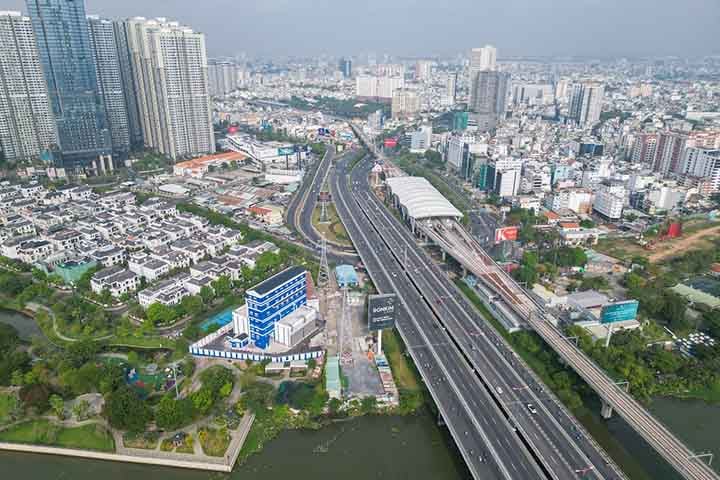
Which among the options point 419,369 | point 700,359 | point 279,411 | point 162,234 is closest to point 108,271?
point 162,234

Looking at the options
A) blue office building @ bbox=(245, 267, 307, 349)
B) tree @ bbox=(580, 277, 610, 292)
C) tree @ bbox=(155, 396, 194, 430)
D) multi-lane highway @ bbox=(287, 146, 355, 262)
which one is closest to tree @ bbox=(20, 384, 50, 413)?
tree @ bbox=(155, 396, 194, 430)

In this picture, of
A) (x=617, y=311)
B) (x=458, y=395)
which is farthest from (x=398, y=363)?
(x=617, y=311)

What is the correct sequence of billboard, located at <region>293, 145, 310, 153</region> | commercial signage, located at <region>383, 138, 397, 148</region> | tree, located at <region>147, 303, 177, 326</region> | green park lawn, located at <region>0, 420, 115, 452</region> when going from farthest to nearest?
commercial signage, located at <region>383, 138, 397, 148</region>
billboard, located at <region>293, 145, 310, 153</region>
tree, located at <region>147, 303, 177, 326</region>
green park lawn, located at <region>0, 420, 115, 452</region>

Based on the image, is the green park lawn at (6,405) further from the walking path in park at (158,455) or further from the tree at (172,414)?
the tree at (172,414)

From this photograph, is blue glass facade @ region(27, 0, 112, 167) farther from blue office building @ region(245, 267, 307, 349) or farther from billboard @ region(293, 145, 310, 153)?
blue office building @ region(245, 267, 307, 349)

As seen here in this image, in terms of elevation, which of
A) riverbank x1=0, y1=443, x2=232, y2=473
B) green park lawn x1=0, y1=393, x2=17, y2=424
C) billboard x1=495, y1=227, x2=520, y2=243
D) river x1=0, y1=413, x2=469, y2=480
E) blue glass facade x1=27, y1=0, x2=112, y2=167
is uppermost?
blue glass facade x1=27, y1=0, x2=112, y2=167

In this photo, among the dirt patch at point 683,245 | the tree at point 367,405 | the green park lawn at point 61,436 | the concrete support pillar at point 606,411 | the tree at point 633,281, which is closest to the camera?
the green park lawn at point 61,436

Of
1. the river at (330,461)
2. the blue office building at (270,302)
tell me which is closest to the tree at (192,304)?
the blue office building at (270,302)
